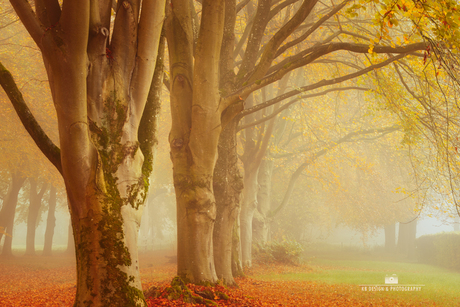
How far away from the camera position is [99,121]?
3.74 m

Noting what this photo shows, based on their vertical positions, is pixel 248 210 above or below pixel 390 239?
above

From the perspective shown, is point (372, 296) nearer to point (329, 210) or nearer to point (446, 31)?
point (446, 31)

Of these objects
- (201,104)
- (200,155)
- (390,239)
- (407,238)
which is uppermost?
(201,104)

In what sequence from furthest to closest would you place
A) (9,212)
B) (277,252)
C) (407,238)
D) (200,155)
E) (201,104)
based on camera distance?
1. (407,238)
2. (9,212)
3. (277,252)
4. (200,155)
5. (201,104)

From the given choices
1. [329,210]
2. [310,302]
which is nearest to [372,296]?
[310,302]

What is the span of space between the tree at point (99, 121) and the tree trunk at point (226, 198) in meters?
3.69

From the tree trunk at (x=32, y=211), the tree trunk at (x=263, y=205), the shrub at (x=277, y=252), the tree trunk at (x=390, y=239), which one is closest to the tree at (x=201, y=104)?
the shrub at (x=277, y=252)

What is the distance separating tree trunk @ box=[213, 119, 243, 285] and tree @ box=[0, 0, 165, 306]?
3.69m

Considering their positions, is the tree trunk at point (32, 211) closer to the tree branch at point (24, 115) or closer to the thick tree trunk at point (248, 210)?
the thick tree trunk at point (248, 210)

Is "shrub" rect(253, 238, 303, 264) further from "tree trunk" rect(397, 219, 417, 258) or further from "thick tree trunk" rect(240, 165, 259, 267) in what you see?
"tree trunk" rect(397, 219, 417, 258)

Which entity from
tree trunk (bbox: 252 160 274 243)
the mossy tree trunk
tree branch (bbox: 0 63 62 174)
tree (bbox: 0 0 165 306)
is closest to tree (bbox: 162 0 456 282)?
the mossy tree trunk

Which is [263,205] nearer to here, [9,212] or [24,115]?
[24,115]

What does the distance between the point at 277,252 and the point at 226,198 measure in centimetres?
901

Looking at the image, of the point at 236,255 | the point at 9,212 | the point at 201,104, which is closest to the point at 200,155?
the point at 201,104
